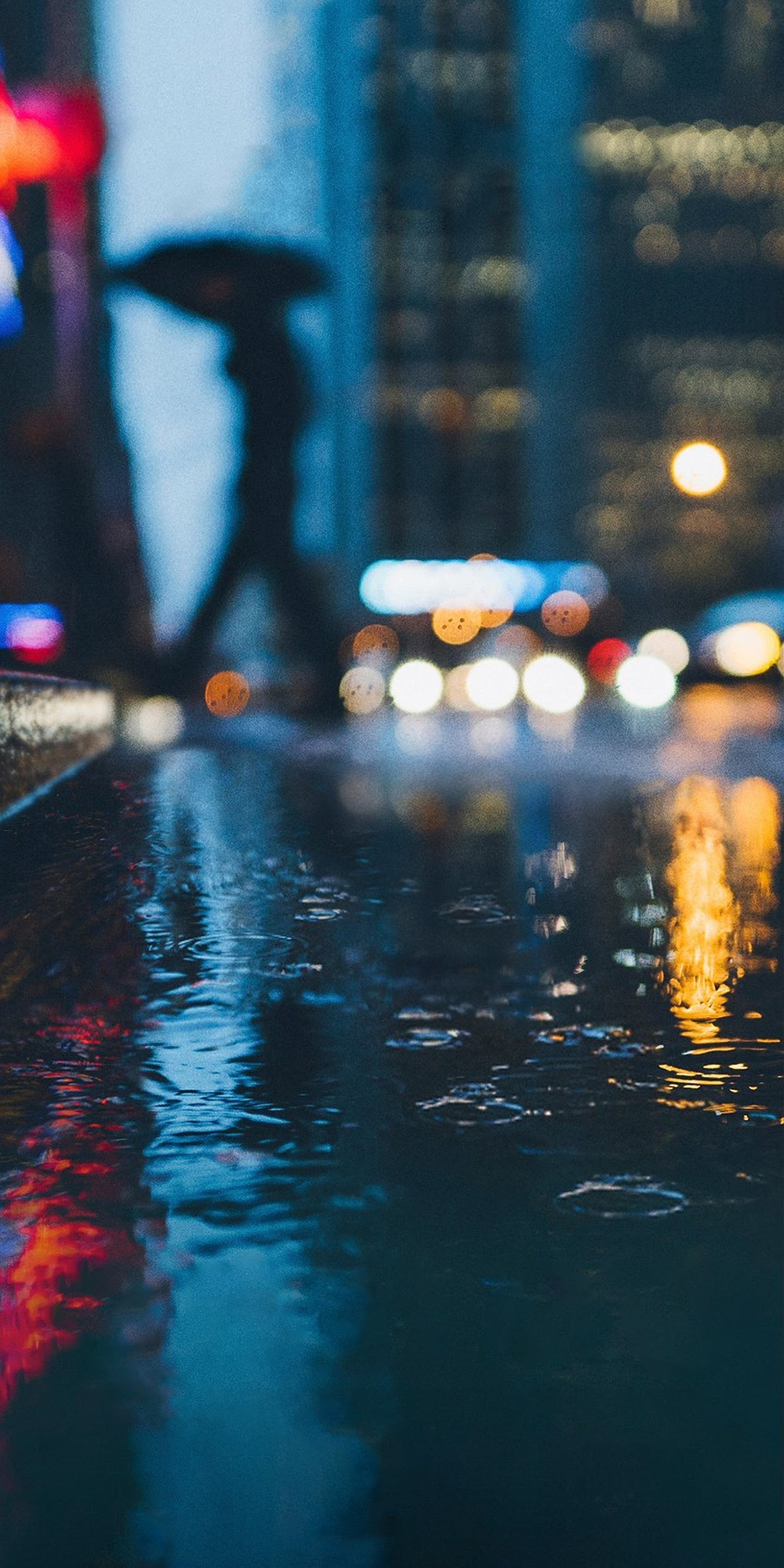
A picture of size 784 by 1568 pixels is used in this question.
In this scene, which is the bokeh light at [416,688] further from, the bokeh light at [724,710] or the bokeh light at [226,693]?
the bokeh light at [724,710]

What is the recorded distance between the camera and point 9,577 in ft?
106

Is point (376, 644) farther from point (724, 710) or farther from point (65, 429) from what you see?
point (65, 429)


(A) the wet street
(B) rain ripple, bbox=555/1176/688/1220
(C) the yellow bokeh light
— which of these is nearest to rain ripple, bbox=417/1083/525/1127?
(A) the wet street

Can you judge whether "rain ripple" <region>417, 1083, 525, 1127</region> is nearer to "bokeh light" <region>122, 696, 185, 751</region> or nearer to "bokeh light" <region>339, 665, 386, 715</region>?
"bokeh light" <region>122, 696, 185, 751</region>

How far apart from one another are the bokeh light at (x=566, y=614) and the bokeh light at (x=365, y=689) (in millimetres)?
20077

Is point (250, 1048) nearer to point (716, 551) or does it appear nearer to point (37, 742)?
→ point (37, 742)

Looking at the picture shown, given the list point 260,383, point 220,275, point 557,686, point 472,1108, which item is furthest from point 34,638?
point 472,1108

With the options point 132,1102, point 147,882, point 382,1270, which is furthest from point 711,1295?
point 147,882

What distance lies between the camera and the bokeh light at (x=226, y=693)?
25938 mm

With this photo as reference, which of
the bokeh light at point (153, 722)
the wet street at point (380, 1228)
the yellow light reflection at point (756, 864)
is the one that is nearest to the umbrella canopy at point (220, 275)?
the bokeh light at point (153, 722)

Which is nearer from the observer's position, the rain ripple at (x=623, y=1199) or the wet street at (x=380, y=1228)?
the wet street at (x=380, y=1228)

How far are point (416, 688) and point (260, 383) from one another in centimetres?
938

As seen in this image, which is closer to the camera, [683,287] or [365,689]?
[365,689]

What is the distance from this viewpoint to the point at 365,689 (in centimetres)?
2573
